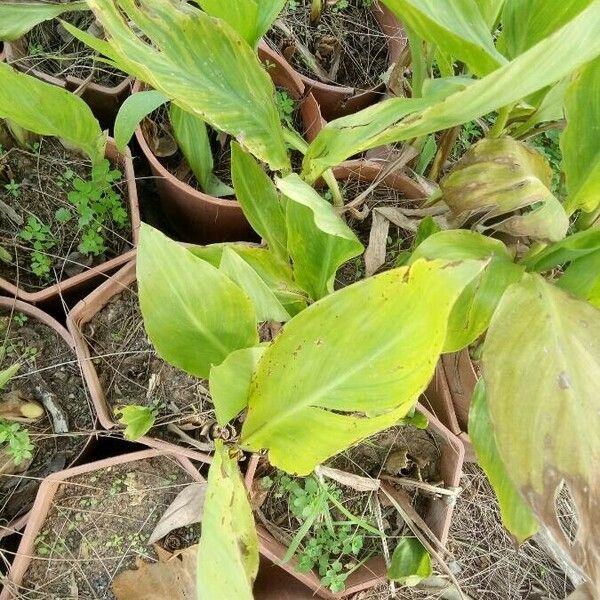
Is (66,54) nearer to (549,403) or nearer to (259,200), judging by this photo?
(259,200)

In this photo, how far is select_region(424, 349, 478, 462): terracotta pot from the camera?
887 millimetres

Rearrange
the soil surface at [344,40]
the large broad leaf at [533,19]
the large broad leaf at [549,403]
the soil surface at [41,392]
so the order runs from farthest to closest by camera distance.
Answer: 1. the soil surface at [344,40]
2. the soil surface at [41,392]
3. the large broad leaf at [533,19]
4. the large broad leaf at [549,403]

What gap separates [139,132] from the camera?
900 mm

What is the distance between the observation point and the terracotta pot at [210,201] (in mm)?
897

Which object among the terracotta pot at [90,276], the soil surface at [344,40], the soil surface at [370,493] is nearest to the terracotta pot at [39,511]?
the soil surface at [370,493]

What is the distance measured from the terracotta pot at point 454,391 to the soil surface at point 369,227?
167 mm

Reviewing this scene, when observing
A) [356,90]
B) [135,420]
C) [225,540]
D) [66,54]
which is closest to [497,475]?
[225,540]

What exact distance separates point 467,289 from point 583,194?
0.58 ft

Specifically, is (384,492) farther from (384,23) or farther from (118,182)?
Answer: (384,23)

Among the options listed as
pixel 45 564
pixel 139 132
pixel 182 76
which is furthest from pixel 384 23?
pixel 45 564

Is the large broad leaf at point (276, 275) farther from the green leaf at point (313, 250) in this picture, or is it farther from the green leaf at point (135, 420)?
the green leaf at point (135, 420)

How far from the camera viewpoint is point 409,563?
812 mm

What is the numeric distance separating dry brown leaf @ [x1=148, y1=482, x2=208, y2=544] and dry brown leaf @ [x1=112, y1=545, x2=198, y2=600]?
0.09 ft

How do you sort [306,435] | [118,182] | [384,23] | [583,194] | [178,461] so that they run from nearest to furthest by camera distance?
[306,435]
[583,194]
[178,461]
[118,182]
[384,23]
